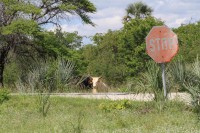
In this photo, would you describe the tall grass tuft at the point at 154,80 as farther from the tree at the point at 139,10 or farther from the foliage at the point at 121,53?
the tree at the point at 139,10

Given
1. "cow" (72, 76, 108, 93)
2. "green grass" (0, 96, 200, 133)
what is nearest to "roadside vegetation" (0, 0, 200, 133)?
"green grass" (0, 96, 200, 133)

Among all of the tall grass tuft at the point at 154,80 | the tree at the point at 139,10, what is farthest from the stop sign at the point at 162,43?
the tree at the point at 139,10

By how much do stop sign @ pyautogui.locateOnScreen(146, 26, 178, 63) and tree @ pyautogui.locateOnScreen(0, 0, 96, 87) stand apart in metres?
13.2

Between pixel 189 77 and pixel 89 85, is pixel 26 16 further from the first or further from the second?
pixel 189 77

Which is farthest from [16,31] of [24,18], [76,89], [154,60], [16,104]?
[154,60]

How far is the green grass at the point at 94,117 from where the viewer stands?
9.38 m

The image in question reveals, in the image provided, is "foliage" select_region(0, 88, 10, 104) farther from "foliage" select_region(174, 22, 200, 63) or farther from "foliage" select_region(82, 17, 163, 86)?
"foliage" select_region(174, 22, 200, 63)

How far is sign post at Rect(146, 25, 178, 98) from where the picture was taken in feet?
47.3

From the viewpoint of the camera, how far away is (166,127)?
934cm

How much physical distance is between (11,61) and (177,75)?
18.3 meters

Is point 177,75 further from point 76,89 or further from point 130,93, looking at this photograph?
point 76,89

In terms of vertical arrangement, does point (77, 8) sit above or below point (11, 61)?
above

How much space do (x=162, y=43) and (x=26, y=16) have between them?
51.7ft

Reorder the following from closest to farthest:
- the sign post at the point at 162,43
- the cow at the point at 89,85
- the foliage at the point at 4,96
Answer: the sign post at the point at 162,43 < the foliage at the point at 4,96 < the cow at the point at 89,85
